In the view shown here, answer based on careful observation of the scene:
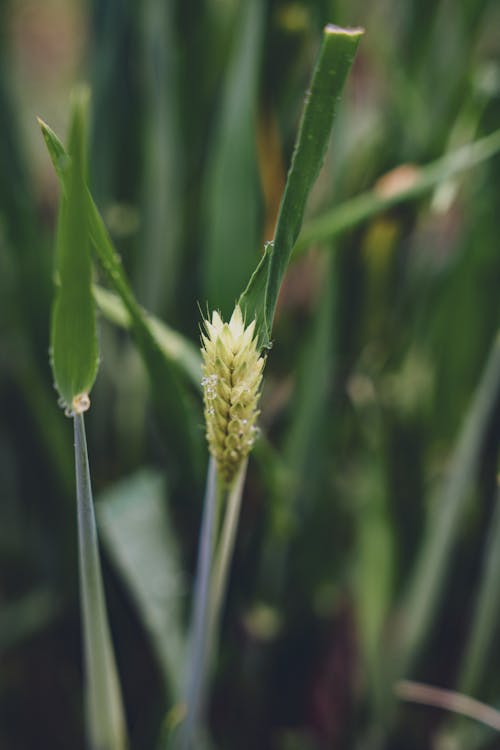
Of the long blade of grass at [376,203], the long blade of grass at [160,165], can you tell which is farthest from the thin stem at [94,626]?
the long blade of grass at [160,165]

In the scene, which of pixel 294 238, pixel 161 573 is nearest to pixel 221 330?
pixel 294 238

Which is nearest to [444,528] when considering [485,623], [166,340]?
[485,623]

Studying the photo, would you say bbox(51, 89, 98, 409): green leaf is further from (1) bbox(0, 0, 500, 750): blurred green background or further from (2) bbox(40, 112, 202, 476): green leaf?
(1) bbox(0, 0, 500, 750): blurred green background

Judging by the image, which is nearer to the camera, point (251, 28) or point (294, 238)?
point (294, 238)

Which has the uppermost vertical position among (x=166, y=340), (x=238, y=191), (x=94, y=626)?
(x=238, y=191)

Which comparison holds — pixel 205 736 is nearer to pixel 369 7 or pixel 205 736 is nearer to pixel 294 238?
pixel 294 238

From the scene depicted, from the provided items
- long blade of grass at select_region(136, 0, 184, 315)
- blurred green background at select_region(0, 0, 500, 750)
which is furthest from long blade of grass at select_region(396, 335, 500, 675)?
long blade of grass at select_region(136, 0, 184, 315)

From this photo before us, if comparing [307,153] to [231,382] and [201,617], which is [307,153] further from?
[201,617]
